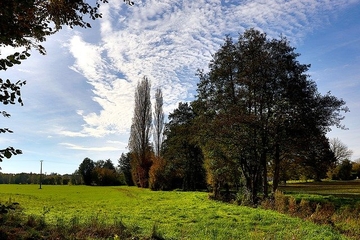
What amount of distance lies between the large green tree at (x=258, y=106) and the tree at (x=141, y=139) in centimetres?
2792

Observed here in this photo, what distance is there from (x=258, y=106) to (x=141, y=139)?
3135 cm

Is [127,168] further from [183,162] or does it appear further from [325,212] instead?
[325,212]

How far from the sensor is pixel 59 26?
13.5ft

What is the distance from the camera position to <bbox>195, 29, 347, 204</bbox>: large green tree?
19.7m

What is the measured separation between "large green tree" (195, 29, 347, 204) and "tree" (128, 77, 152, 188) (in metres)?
27.9

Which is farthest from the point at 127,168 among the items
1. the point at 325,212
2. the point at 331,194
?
the point at 325,212

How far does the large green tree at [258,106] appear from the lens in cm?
1966

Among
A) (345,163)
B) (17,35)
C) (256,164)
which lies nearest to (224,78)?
(256,164)

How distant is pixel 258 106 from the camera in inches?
830

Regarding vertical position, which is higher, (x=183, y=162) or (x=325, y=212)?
(x=183, y=162)

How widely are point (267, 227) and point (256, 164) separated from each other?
11.4m

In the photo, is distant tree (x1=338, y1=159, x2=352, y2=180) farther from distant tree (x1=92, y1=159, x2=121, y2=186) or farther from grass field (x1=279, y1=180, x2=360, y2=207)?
distant tree (x1=92, y1=159, x2=121, y2=186)

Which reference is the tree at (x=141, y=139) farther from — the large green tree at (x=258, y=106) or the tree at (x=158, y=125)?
the large green tree at (x=258, y=106)

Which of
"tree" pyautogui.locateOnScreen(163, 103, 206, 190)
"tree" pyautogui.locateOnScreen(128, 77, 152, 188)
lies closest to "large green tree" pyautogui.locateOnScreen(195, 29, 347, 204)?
"tree" pyautogui.locateOnScreen(163, 103, 206, 190)
